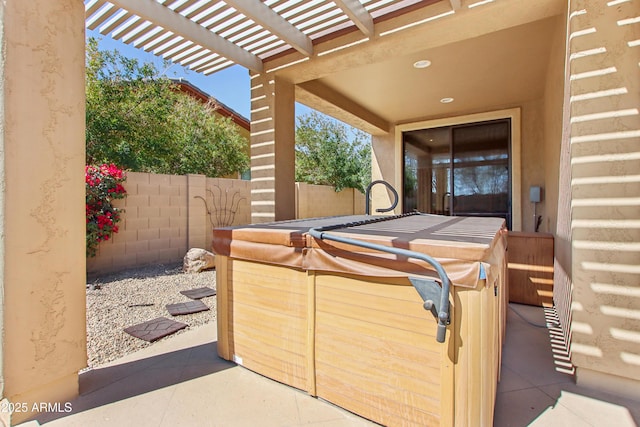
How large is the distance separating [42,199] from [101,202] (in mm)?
3386

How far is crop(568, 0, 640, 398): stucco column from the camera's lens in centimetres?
203

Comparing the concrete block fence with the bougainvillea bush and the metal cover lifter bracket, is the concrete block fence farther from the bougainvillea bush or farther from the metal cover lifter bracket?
the metal cover lifter bracket

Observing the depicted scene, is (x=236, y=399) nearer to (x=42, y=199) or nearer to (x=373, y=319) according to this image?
(x=373, y=319)

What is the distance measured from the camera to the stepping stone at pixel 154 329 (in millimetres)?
2898

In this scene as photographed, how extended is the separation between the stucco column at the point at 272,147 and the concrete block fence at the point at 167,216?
2.43 metres

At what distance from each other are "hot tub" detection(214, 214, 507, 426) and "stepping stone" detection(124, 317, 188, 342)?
3.40 feet

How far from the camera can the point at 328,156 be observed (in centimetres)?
1246

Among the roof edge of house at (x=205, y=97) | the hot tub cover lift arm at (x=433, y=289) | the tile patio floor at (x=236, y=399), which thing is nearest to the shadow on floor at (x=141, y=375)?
the tile patio floor at (x=236, y=399)

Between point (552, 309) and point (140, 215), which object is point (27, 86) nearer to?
point (140, 215)

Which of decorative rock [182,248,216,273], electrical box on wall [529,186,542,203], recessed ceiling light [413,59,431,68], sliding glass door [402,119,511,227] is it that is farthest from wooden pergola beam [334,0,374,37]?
decorative rock [182,248,216,273]

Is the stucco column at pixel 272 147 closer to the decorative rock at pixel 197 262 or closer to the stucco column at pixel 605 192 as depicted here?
the decorative rock at pixel 197 262

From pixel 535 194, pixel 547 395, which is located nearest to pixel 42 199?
pixel 547 395

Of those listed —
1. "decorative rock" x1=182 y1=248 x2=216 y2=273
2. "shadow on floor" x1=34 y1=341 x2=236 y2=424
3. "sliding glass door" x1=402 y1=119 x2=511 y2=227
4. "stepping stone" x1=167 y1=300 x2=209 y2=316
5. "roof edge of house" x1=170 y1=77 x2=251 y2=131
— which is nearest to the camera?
"shadow on floor" x1=34 y1=341 x2=236 y2=424

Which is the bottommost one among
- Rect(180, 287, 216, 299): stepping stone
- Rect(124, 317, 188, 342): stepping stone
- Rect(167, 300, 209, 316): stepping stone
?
Rect(124, 317, 188, 342): stepping stone
